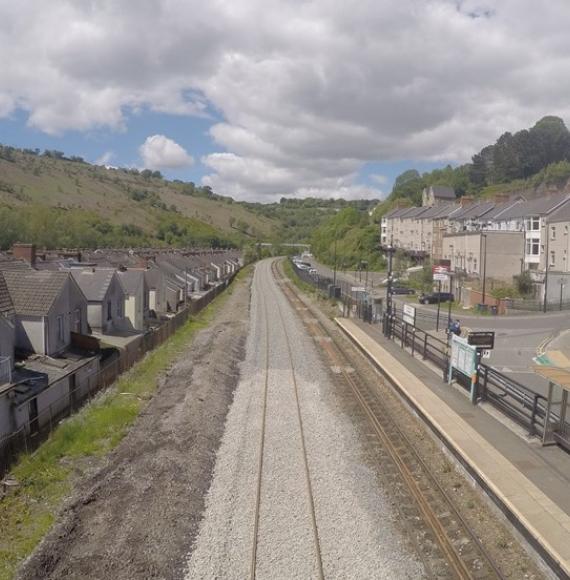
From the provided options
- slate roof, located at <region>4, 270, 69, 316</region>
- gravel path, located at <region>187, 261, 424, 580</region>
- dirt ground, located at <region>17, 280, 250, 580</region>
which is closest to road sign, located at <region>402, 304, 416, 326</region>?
gravel path, located at <region>187, 261, 424, 580</region>

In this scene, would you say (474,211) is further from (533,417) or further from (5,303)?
(5,303)

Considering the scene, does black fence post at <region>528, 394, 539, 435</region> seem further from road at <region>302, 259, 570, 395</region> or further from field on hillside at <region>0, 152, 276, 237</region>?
field on hillside at <region>0, 152, 276, 237</region>

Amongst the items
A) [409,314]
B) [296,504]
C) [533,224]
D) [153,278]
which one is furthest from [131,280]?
[533,224]

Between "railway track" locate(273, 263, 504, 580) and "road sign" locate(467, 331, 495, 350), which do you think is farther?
"road sign" locate(467, 331, 495, 350)

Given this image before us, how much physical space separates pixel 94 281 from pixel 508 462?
25.5 metres

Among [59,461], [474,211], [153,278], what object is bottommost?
[59,461]

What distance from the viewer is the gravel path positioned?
32.0 feet

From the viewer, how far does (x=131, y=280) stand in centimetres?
3784

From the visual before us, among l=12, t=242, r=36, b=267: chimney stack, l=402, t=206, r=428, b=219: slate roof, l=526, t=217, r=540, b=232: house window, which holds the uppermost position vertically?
l=402, t=206, r=428, b=219: slate roof

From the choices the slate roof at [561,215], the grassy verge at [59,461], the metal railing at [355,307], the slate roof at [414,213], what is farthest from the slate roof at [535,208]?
the grassy verge at [59,461]

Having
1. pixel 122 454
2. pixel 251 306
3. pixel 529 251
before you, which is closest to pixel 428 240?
pixel 529 251

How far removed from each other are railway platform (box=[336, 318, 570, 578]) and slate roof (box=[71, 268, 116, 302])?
58.4ft

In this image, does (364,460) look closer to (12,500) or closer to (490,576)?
(490,576)

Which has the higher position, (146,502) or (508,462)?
(508,462)
